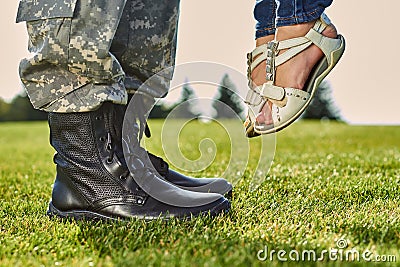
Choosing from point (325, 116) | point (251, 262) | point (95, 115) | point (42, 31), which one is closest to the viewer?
point (251, 262)

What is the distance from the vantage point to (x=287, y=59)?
1.99 meters

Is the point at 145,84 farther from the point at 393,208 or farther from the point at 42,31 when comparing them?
the point at 393,208

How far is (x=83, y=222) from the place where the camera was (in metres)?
1.90

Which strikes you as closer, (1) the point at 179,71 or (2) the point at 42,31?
(2) the point at 42,31

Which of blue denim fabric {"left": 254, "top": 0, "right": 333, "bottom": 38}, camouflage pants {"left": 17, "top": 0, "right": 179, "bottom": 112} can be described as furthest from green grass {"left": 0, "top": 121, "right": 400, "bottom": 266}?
blue denim fabric {"left": 254, "top": 0, "right": 333, "bottom": 38}

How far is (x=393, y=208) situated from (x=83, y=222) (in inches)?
48.1

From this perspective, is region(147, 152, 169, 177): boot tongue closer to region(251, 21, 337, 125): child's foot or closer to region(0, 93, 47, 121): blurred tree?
region(251, 21, 337, 125): child's foot

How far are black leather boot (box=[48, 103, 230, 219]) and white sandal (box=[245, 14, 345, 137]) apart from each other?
42cm

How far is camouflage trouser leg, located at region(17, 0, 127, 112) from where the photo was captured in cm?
179

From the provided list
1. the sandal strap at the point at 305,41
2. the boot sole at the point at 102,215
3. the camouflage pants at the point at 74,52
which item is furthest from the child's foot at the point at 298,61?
the camouflage pants at the point at 74,52

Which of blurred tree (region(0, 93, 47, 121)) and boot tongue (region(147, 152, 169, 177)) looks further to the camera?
blurred tree (region(0, 93, 47, 121))

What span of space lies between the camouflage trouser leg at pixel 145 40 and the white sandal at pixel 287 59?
0.44 m

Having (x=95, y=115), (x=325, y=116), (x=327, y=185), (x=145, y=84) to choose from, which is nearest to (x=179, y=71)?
(x=145, y=84)

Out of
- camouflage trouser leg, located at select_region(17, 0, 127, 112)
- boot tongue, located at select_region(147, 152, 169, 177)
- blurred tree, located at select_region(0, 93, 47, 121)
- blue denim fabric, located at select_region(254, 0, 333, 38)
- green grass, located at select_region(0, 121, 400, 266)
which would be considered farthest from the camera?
blurred tree, located at select_region(0, 93, 47, 121)
